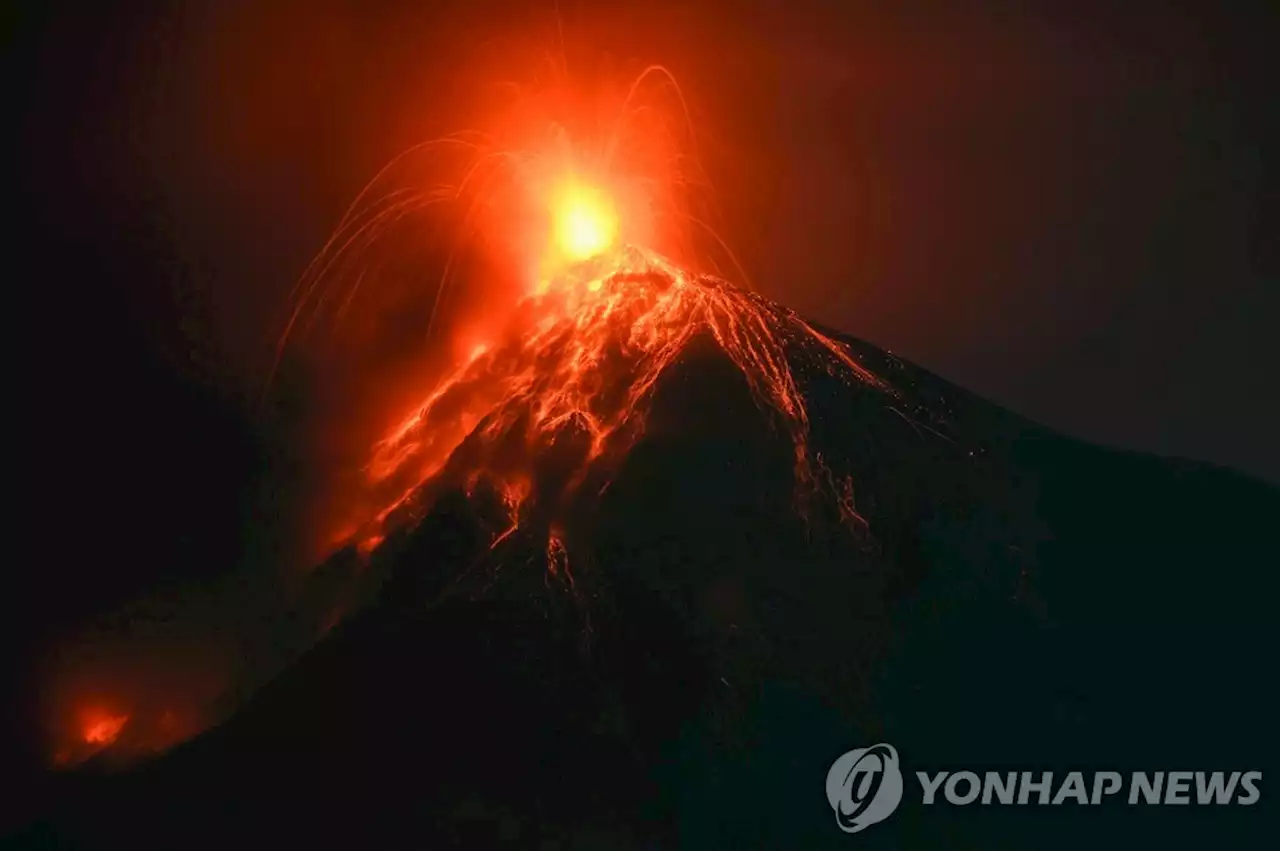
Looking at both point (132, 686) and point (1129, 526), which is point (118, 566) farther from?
point (1129, 526)

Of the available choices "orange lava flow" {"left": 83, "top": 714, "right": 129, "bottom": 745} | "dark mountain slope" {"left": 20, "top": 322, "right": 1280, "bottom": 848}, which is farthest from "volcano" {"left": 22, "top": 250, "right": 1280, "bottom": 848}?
"orange lava flow" {"left": 83, "top": 714, "right": 129, "bottom": 745}

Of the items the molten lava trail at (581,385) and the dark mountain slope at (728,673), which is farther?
the molten lava trail at (581,385)

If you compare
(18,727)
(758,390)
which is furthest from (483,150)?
(18,727)
